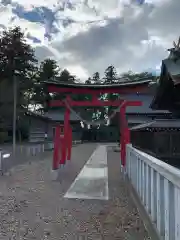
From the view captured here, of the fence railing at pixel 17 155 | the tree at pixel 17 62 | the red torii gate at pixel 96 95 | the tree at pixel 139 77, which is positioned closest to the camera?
the tree at pixel 139 77

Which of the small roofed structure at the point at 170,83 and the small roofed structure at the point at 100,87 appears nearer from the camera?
the small roofed structure at the point at 170,83

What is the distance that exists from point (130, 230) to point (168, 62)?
237 cm

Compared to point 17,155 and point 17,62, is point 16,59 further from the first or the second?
point 17,155

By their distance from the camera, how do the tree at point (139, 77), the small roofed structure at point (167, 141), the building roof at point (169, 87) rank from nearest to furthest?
the building roof at point (169, 87) → the small roofed structure at point (167, 141) → the tree at point (139, 77)

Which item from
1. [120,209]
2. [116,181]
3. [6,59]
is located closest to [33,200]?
[120,209]

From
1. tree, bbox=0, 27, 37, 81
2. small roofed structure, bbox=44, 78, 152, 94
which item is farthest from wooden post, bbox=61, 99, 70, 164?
tree, bbox=0, 27, 37, 81

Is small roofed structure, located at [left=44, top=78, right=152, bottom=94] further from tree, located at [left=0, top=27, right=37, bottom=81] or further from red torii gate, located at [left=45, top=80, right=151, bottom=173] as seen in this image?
tree, located at [left=0, top=27, right=37, bottom=81]

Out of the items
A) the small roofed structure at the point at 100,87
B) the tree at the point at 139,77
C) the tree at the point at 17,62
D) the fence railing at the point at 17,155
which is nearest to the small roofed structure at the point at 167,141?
the tree at the point at 139,77

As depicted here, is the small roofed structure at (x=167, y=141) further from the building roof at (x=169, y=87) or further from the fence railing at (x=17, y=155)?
the fence railing at (x=17, y=155)

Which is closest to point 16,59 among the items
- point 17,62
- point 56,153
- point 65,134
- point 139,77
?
point 17,62

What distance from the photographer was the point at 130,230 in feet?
12.8

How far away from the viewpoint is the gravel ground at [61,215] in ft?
12.2

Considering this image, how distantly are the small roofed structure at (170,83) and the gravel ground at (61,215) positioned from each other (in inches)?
78.9

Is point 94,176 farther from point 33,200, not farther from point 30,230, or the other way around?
point 30,230
